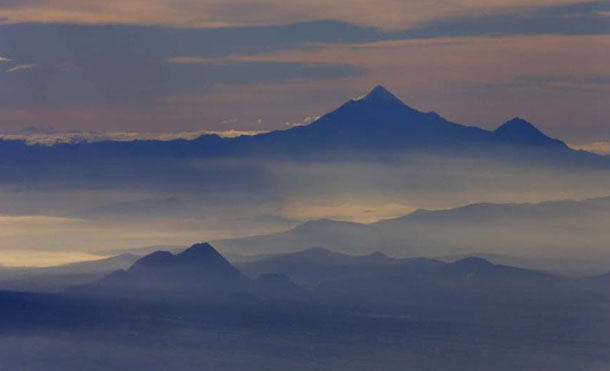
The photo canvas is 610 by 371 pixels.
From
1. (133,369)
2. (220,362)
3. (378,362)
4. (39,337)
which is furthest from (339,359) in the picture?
(39,337)

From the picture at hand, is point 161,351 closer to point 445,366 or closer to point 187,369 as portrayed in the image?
point 187,369

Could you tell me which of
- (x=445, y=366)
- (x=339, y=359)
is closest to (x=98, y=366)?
(x=339, y=359)

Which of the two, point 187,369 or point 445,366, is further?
point 445,366

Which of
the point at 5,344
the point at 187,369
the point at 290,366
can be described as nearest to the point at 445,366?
the point at 290,366

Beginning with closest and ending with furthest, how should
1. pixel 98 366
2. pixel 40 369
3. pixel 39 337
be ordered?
pixel 40 369, pixel 98 366, pixel 39 337

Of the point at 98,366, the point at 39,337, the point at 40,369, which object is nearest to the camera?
the point at 40,369

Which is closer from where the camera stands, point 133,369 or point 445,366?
point 133,369

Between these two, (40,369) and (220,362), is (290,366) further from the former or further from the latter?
(40,369)

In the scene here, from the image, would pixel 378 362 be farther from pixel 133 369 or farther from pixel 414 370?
pixel 133 369
